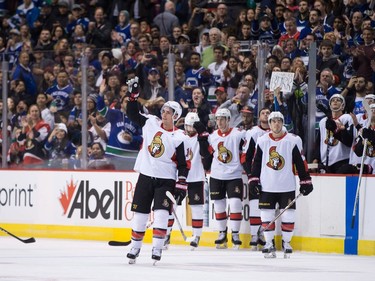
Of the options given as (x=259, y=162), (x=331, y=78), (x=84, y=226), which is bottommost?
(x=84, y=226)

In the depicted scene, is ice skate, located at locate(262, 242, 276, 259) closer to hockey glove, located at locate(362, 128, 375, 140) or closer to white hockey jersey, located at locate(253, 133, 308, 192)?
white hockey jersey, located at locate(253, 133, 308, 192)

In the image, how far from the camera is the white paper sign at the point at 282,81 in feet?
44.1

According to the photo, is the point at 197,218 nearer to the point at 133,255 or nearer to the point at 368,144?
the point at 368,144

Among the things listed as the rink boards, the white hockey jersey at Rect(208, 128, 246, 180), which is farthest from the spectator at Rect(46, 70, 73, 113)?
the white hockey jersey at Rect(208, 128, 246, 180)

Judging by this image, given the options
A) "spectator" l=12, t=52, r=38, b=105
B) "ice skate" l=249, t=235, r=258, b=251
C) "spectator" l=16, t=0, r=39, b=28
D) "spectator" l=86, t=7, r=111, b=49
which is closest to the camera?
"ice skate" l=249, t=235, r=258, b=251

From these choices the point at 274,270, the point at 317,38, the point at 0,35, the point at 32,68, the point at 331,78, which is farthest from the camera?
the point at 0,35

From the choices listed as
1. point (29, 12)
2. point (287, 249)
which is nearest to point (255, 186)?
point (287, 249)

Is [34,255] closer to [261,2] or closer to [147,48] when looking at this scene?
[147,48]

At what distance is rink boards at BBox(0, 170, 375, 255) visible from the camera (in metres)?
12.7

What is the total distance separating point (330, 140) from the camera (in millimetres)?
13242

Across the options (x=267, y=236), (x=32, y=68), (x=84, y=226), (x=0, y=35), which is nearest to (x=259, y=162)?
(x=267, y=236)

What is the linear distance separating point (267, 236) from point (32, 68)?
4.81 meters

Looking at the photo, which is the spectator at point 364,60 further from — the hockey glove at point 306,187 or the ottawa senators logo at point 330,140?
the hockey glove at point 306,187

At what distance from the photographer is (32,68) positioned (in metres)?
15.8
